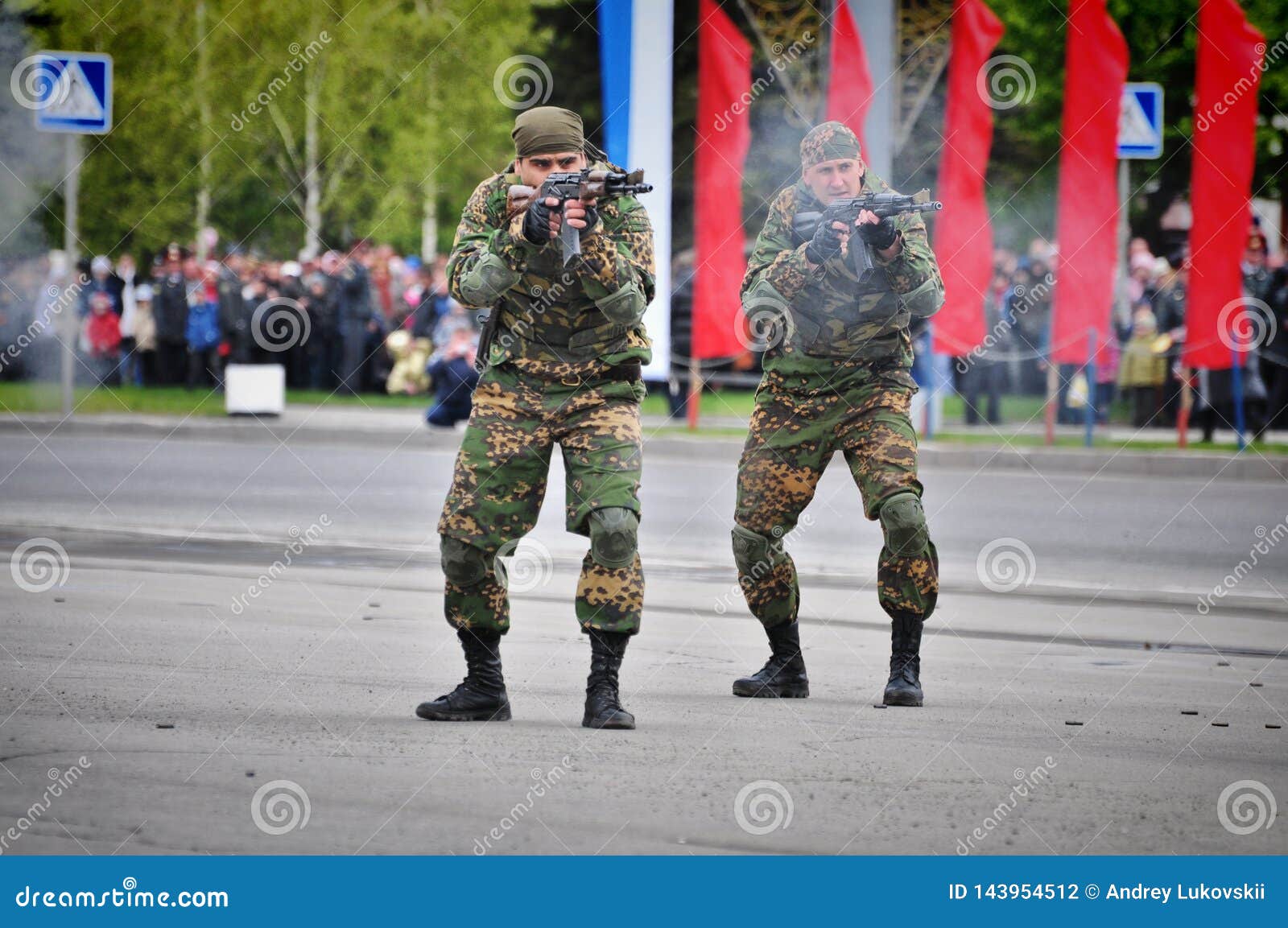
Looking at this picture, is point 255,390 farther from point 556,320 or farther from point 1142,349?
point 556,320

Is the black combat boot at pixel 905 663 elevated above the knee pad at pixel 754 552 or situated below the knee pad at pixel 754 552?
below

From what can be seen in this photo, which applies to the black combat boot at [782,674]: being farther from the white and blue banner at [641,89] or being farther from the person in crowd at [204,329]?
the person in crowd at [204,329]

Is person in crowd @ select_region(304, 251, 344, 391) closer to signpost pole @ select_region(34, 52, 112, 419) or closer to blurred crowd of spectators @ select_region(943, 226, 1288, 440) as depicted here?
signpost pole @ select_region(34, 52, 112, 419)

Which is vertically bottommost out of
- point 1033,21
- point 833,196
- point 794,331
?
point 794,331

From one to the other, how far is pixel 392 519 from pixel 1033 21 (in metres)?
24.8

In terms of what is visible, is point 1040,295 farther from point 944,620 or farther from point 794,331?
point 794,331

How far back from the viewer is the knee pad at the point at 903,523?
682 centimetres

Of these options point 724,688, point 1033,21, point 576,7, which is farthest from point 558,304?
point 576,7

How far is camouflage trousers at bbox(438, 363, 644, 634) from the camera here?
6.30 metres

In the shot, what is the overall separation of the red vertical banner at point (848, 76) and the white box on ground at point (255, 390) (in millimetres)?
7045

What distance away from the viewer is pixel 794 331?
7.02 metres

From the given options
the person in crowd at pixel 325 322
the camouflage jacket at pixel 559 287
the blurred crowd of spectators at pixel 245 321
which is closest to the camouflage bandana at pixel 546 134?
the camouflage jacket at pixel 559 287

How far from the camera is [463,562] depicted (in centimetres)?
632

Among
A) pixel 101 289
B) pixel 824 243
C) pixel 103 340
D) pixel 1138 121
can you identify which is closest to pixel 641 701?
pixel 824 243
